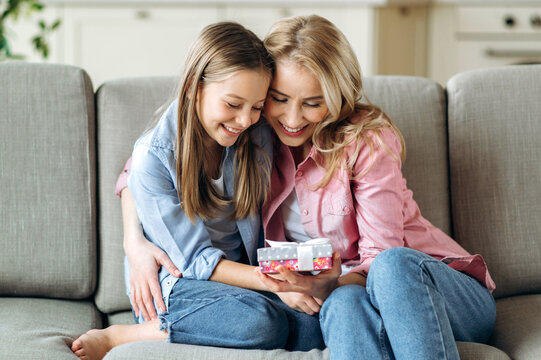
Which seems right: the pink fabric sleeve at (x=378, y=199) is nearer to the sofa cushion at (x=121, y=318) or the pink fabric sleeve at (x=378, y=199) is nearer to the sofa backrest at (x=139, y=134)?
the sofa backrest at (x=139, y=134)

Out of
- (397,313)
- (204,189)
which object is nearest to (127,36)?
(204,189)

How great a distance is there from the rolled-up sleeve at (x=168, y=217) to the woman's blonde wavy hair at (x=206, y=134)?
2cm

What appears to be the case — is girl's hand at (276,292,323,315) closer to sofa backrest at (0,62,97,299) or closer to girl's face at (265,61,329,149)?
girl's face at (265,61,329,149)

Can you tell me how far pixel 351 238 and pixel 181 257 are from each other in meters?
0.38

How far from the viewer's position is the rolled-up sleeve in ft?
4.31

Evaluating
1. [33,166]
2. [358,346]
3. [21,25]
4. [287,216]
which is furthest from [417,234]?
[21,25]

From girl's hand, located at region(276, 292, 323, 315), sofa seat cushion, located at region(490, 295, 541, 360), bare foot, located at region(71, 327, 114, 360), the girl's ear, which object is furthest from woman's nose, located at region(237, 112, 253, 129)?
sofa seat cushion, located at region(490, 295, 541, 360)

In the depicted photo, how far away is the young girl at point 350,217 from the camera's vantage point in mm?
1098

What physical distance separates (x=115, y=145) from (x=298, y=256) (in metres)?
0.64

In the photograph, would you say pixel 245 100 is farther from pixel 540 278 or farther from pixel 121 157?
pixel 540 278

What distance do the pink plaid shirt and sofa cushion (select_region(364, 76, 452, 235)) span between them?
109 mm

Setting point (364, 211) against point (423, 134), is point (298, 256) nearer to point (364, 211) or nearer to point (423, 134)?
point (364, 211)

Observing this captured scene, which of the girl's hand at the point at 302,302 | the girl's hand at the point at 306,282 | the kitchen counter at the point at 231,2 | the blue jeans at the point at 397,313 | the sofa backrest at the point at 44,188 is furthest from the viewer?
the kitchen counter at the point at 231,2

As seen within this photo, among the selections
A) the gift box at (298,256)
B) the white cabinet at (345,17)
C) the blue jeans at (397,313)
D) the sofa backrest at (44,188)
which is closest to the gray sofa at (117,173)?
the sofa backrest at (44,188)
